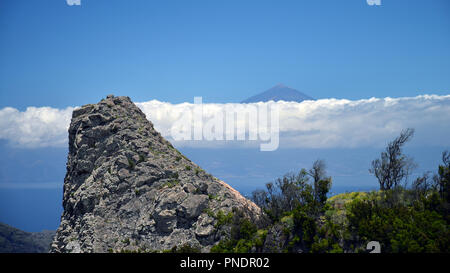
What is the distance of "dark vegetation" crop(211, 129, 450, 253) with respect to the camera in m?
46.0

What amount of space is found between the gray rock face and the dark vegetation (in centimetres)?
500

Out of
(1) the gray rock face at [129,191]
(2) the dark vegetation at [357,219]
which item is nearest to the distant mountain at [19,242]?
(1) the gray rock face at [129,191]

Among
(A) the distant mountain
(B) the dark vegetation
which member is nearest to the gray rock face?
(B) the dark vegetation

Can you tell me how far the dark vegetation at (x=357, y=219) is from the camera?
46000 millimetres

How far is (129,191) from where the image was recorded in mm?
59375

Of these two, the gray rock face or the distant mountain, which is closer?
the gray rock face

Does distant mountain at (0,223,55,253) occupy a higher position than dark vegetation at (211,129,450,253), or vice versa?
dark vegetation at (211,129,450,253)

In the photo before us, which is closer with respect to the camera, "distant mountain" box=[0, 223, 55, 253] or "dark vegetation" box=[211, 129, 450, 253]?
"dark vegetation" box=[211, 129, 450, 253]

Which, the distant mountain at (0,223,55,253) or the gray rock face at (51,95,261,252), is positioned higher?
the gray rock face at (51,95,261,252)

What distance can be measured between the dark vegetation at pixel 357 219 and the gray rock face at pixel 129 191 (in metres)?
5.00

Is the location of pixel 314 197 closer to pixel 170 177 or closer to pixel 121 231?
pixel 170 177

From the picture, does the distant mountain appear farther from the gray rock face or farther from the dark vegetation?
the dark vegetation

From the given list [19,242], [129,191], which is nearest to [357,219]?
[129,191]
